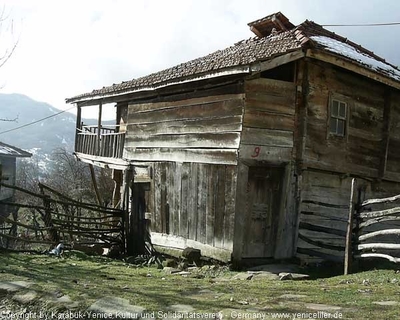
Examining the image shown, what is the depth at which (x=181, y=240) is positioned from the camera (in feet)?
36.3

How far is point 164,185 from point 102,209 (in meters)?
3.08

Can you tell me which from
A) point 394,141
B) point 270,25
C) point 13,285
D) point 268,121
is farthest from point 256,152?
point 13,285

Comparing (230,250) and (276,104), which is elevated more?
(276,104)

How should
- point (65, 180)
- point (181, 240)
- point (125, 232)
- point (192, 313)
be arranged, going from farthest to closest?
point (65, 180)
point (125, 232)
point (181, 240)
point (192, 313)

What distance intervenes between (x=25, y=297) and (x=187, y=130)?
655 centimetres

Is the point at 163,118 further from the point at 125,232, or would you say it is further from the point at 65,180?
the point at 65,180

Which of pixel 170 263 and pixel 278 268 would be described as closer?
pixel 278 268

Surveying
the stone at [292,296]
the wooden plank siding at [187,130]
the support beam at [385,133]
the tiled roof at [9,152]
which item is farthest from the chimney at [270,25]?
the tiled roof at [9,152]

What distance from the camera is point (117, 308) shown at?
178 inches

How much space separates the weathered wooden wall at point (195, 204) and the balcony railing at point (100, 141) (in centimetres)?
287

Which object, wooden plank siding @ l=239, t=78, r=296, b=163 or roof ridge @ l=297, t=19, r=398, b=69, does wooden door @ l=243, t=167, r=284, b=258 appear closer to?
wooden plank siding @ l=239, t=78, r=296, b=163

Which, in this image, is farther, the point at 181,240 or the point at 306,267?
the point at 181,240

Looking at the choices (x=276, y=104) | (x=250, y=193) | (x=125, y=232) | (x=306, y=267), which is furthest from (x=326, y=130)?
(x=125, y=232)

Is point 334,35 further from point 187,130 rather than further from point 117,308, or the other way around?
point 117,308
